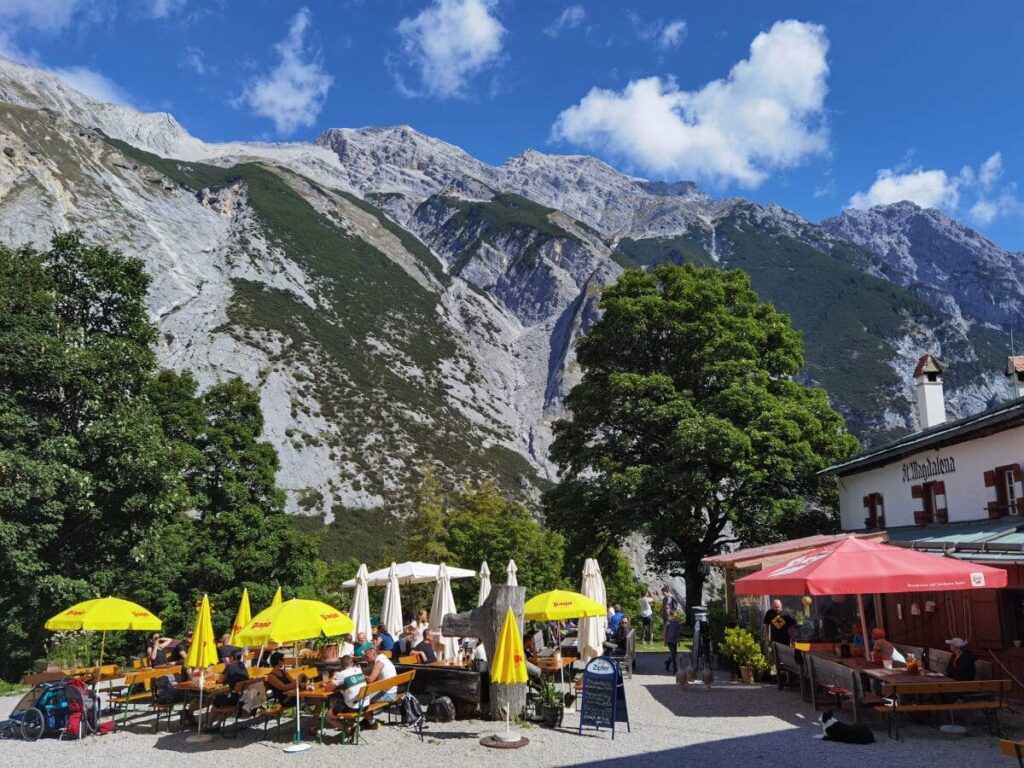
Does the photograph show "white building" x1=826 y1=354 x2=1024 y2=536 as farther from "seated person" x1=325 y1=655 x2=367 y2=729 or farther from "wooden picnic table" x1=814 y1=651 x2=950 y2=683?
"seated person" x1=325 y1=655 x2=367 y2=729

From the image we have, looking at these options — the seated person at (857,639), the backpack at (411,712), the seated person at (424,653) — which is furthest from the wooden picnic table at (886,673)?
the seated person at (424,653)

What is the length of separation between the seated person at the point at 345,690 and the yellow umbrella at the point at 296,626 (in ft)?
1.62

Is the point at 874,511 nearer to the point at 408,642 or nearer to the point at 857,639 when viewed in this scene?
the point at 857,639

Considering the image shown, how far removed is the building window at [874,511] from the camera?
2106 centimetres

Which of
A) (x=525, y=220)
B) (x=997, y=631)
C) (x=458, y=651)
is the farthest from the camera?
(x=525, y=220)

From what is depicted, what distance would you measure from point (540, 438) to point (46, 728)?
2811 inches

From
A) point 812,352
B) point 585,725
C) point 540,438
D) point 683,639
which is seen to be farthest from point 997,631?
point 812,352

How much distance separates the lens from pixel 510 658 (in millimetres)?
10406

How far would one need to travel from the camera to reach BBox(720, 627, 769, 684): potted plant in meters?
15.4

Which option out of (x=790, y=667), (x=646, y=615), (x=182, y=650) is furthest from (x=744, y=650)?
(x=182, y=650)

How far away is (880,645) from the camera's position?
11391 mm

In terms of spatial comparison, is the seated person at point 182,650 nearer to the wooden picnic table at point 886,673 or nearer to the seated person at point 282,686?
the seated person at point 282,686

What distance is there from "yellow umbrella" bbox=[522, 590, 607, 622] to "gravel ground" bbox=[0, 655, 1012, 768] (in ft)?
6.50

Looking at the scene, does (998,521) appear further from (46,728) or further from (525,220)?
(525,220)
